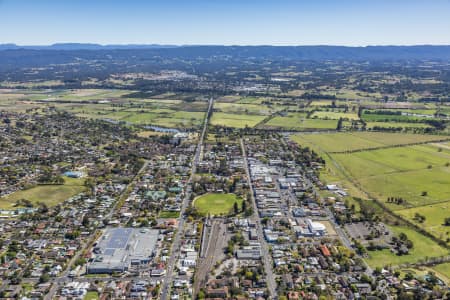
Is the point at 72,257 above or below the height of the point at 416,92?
below

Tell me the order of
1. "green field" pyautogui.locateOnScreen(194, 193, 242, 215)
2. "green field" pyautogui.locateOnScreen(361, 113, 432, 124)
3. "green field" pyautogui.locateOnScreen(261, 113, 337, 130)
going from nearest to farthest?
1. "green field" pyautogui.locateOnScreen(194, 193, 242, 215)
2. "green field" pyautogui.locateOnScreen(261, 113, 337, 130)
3. "green field" pyautogui.locateOnScreen(361, 113, 432, 124)

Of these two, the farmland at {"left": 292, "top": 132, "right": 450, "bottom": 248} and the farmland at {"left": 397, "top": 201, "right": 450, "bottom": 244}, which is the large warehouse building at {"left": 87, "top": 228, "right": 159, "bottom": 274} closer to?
the farmland at {"left": 292, "top": 132, "right": 450, "bottom": 248}

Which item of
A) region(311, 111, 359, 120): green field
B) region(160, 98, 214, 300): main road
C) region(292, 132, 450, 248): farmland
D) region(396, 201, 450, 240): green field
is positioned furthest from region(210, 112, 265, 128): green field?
region(396, 201, 450, 240): green field

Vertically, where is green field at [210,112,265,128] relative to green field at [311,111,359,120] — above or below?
below

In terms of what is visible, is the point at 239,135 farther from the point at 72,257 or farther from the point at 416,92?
the point at 416,92

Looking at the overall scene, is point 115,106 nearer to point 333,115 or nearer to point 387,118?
point 333,115

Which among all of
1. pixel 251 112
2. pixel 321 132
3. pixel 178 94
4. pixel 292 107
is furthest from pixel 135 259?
pixel 178 94
